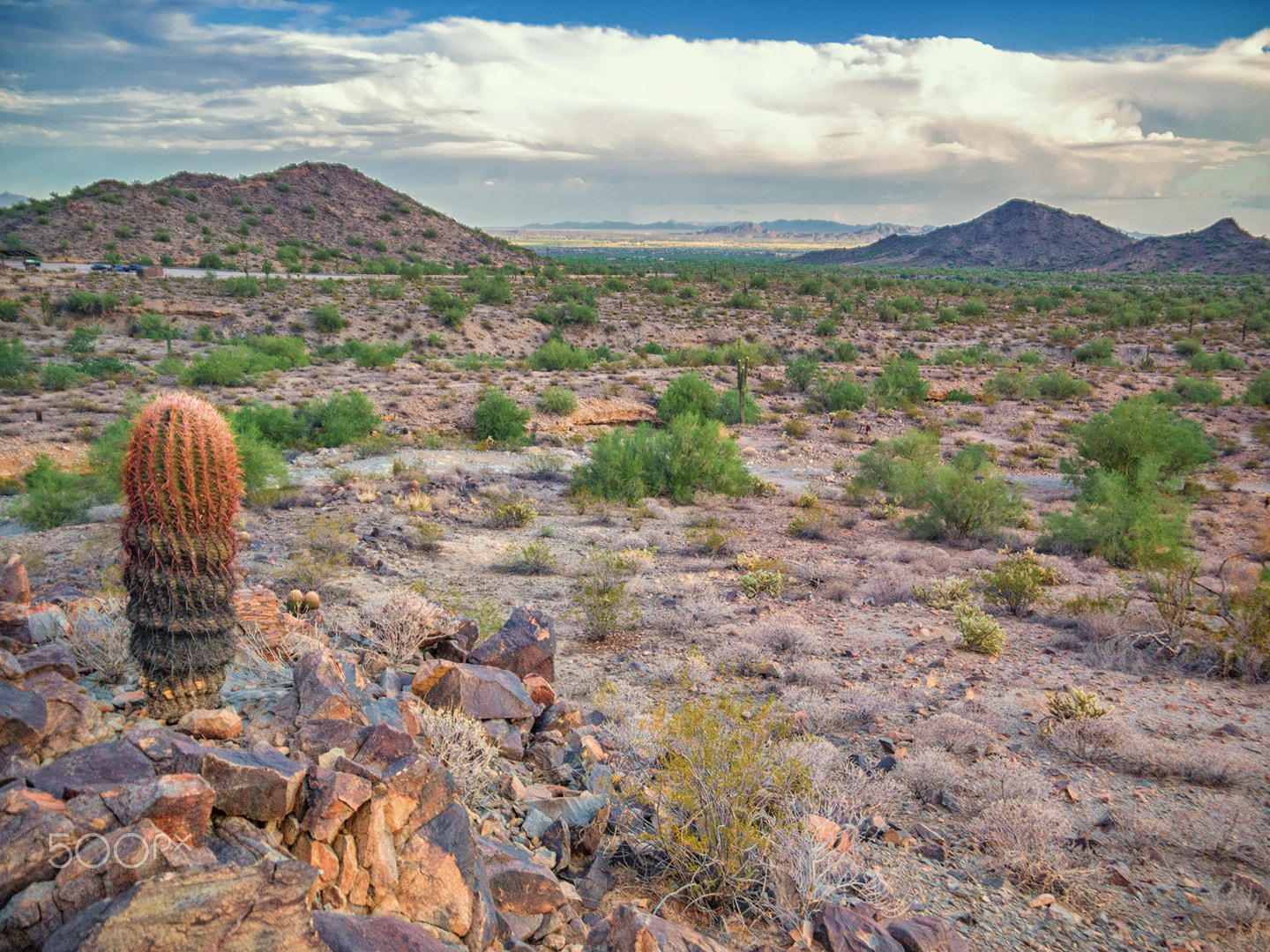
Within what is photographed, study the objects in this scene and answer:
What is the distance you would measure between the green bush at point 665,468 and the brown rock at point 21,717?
1186 cm

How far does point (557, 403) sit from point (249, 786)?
67.7 feet

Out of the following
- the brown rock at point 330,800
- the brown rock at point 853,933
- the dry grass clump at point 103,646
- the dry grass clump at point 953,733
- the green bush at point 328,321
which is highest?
the green bush at point 328,321

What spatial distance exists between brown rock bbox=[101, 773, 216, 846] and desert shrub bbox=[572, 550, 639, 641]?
5.94m

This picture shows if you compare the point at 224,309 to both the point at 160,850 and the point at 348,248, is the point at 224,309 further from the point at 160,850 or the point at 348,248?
the point at 160,850

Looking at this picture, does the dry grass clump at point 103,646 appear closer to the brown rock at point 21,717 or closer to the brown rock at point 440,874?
the brown rock at point 21,717

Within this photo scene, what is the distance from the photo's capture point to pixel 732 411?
24922 mm

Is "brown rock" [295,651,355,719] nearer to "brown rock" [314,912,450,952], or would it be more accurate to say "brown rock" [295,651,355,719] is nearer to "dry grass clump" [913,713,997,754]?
"brown rock" [314,912,450,952]

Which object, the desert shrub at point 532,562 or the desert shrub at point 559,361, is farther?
the desert shrub at point 559,361

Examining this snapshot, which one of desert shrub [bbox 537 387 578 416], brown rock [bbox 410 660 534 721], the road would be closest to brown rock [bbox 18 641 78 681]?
brown rock [bbox 410 660 534 721]

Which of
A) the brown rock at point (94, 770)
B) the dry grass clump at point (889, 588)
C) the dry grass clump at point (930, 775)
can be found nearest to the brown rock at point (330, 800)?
the brown rock at point (94, 770)

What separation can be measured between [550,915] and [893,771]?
3.17 meters

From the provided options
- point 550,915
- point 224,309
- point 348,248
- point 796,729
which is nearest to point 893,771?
point 796,729

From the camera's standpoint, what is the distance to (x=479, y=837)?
4.00m

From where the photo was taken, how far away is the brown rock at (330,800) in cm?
316
